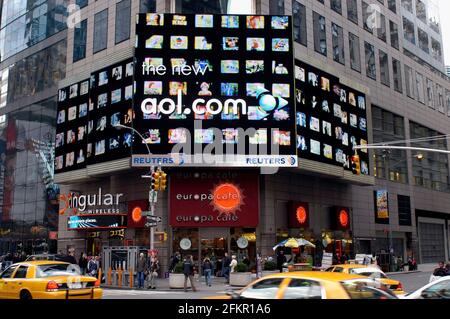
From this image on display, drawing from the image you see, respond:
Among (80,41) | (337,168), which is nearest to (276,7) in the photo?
(337,168)

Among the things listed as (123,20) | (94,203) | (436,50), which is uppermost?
(436,50)

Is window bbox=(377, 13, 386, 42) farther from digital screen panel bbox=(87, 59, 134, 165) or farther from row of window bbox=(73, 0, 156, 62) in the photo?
digital screen panel bbox=(87, 59, 134, 165)

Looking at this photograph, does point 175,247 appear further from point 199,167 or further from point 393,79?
point 393,79

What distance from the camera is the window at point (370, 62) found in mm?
53537

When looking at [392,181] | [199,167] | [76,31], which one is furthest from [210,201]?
[392,181]

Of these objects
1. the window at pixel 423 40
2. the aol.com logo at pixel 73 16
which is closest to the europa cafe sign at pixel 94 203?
the aol.com logo at pixel 73 16

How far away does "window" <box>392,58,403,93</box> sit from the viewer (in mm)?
59016

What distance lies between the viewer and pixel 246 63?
37562 mm

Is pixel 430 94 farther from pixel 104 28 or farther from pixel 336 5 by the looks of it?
pixel 104 28

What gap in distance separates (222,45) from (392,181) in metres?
28.7

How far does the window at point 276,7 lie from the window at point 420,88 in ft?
99.6

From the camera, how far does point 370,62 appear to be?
54.1 m

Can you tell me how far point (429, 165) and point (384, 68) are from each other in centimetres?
1608

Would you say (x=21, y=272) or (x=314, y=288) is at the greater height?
(x=314, y=288)
